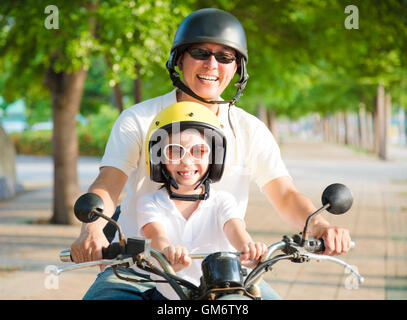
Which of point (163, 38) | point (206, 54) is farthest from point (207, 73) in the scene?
point (163, 38)

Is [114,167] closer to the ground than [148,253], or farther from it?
farther from it

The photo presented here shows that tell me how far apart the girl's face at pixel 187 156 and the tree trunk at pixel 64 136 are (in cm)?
849

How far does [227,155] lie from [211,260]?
35.7 inches

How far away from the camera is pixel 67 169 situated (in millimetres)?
10922

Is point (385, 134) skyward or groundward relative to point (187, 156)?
skyward

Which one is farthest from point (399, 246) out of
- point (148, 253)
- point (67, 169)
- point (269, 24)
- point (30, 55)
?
point (148, 253)

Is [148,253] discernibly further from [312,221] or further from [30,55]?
[30,55]

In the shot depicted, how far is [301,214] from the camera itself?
8.73 feet

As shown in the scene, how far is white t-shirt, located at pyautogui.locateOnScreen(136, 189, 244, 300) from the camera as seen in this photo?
2375mm

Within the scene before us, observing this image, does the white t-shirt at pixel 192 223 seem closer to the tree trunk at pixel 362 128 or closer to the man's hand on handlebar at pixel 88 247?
the man's hand on handlebar at pixel 88 247

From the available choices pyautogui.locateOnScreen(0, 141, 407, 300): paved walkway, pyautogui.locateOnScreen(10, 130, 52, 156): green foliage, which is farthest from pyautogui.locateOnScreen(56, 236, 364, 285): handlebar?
pyautogui.locateOnScreen(10, 130, 52, 156): green foliage

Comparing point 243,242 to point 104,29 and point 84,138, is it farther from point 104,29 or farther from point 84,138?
point 84,138

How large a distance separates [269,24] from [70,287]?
22.0 ft

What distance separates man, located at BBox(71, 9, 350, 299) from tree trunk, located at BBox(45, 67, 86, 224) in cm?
793
